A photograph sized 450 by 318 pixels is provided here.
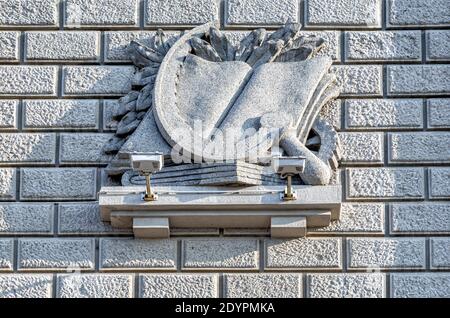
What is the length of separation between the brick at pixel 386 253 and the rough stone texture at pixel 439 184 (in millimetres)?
411

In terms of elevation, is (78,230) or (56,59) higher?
(56,59)

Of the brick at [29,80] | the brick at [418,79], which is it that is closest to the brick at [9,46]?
the brick at [29,80]

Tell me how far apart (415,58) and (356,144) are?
94cm

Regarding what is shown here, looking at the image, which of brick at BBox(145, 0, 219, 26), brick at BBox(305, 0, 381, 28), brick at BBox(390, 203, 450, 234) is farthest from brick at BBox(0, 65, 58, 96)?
brick at BBox(390, 203, 450, 234)

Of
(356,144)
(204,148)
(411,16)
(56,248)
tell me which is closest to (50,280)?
(56,248)

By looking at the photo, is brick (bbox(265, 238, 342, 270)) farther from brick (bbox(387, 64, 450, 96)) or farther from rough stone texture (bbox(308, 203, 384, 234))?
brick (bbox(387, 64, 450, 96))

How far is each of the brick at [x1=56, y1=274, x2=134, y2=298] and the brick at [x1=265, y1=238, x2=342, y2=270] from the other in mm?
1153

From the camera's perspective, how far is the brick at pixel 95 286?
51.8 ft

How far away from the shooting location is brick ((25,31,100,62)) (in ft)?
54.3

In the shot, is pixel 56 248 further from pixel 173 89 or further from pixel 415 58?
pixel 415 58

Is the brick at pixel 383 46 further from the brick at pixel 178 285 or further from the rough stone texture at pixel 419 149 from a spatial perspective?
the brick at pixel 178 285

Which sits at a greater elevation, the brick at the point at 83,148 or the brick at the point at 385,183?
the brick at the point at 83,148

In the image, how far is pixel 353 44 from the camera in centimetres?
1652
